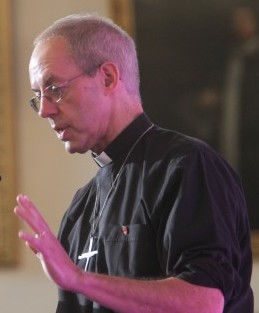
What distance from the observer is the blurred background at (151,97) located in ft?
6.51

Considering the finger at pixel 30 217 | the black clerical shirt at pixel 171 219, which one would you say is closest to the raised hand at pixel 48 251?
the finger at pixel 30 217

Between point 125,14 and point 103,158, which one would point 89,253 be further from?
point 125,14

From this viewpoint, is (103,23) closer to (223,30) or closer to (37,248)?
(37,248)

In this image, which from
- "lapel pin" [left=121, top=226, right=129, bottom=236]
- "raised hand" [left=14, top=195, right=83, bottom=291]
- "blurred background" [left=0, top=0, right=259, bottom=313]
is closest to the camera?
"raised hand" [left=14, top=195, right=83, bottom=291]

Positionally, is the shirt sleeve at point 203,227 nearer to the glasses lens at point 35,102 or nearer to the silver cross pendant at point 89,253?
the silver cross pendant at point 89,253

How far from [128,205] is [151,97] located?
0.87m

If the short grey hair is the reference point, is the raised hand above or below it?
below

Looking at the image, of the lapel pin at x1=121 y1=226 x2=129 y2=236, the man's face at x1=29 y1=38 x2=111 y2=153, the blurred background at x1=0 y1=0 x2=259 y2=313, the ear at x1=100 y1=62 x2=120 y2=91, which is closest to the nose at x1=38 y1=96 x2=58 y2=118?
the man's face at x1=29 y1=38 x2=111 y2=153

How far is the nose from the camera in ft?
4.09

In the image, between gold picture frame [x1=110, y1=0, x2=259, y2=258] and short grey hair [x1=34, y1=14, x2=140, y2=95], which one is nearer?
short grey hair [x1=34, y1=14, x2=140, y2=95]

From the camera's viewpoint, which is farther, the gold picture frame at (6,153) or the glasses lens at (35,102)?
the gold picture frame at (6,153)

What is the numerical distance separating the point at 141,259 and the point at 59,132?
0.31 m

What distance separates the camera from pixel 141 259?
3.73 feet

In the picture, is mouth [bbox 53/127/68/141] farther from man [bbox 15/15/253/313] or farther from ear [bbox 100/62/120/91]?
ear [bbox 100/62/120/91]
